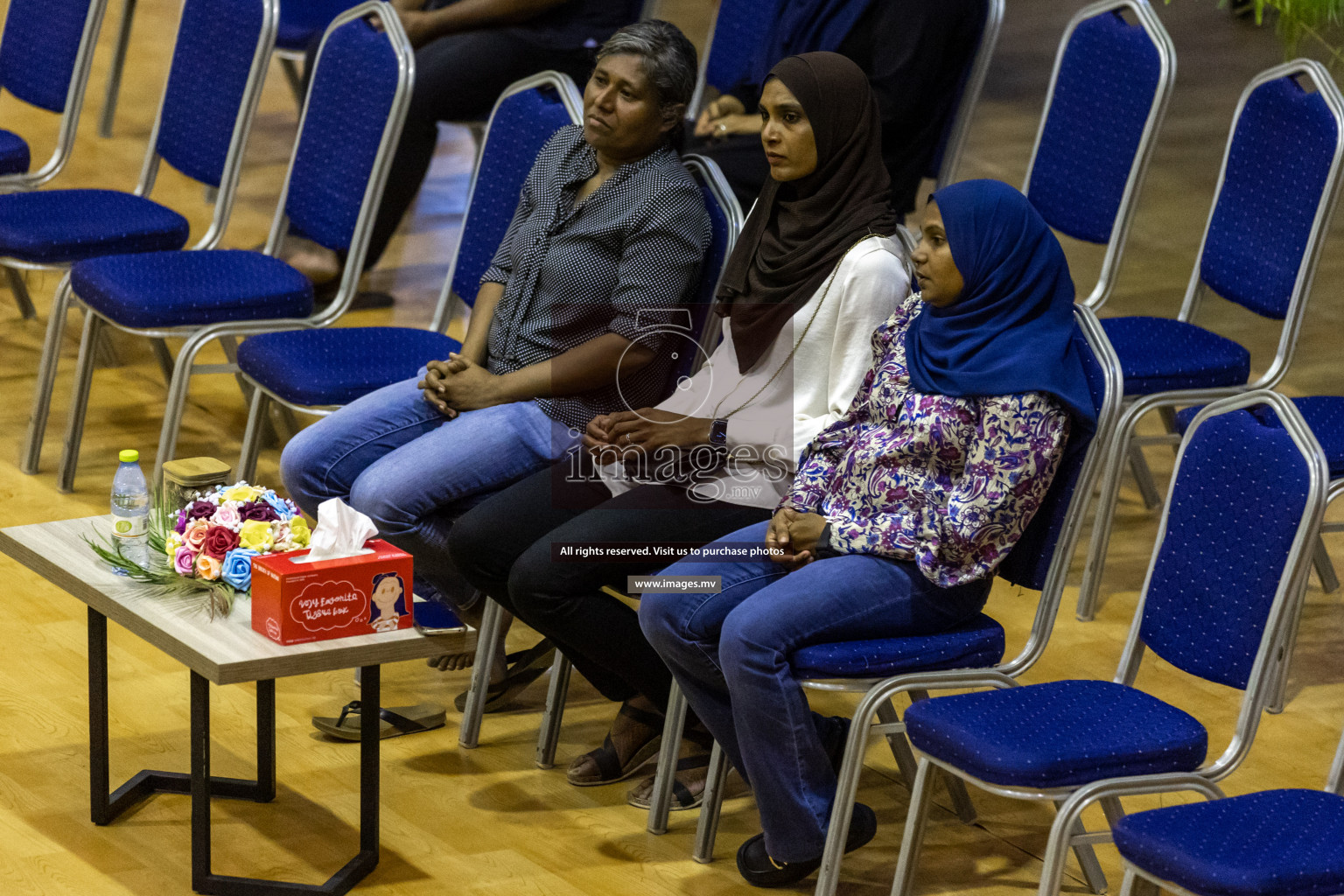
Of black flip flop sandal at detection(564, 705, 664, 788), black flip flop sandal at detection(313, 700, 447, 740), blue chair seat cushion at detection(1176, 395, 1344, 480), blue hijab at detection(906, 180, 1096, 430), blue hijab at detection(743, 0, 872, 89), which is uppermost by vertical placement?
blue hijab at detection(743, 0, 872, 89)

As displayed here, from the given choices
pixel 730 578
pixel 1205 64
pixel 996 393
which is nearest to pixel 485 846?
pixel 730 578

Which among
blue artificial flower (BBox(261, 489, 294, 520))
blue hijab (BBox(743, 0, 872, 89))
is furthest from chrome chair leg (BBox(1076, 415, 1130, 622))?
blue artificial flower (BBox(261, 489, 294, 520))

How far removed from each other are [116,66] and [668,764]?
4.26 metres

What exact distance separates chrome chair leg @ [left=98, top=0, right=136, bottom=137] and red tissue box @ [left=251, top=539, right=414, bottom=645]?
13.2 ft

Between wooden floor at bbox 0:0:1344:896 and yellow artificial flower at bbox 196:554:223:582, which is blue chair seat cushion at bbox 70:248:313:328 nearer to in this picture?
wooden floor at bbox 0:0:1344:896

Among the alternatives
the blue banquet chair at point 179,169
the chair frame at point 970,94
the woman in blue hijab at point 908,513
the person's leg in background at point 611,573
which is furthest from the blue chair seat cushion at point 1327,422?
the blue banquet chair at point 179,169

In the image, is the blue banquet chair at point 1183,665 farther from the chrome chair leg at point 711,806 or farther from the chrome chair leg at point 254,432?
the chrome chair leg at point 254,432

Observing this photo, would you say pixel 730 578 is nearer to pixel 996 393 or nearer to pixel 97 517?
pixel 996 393

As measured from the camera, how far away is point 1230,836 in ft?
7.22

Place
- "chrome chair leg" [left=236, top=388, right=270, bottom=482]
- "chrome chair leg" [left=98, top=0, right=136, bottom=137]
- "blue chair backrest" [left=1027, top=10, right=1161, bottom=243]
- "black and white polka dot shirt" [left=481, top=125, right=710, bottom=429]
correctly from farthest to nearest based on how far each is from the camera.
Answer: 1. "chrome chair leg" [left=98, top=0, right=136, bottom=137]
2. "blue chair backrest" [left=1027, top=10, right=1161, bottom=243]
3. "chrome chair leg" [left=236, top=388, right=270, bottom=482]
4. "black and white polka dot shirt" [left=481, top=125, right=710, bottom=429]

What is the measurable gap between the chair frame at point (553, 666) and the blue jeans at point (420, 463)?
9cm

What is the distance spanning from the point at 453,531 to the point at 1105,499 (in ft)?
4.46

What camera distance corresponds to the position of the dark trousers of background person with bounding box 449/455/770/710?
9.51 ft

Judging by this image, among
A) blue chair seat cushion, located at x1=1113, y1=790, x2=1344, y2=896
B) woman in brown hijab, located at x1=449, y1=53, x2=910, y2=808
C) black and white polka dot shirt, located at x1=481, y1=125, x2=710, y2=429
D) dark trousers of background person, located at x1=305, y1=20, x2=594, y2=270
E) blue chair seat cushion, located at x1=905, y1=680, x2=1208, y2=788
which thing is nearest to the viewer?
blue chair seat cushion, located at x1=1113, y1=790, x2=1344, y2=896
